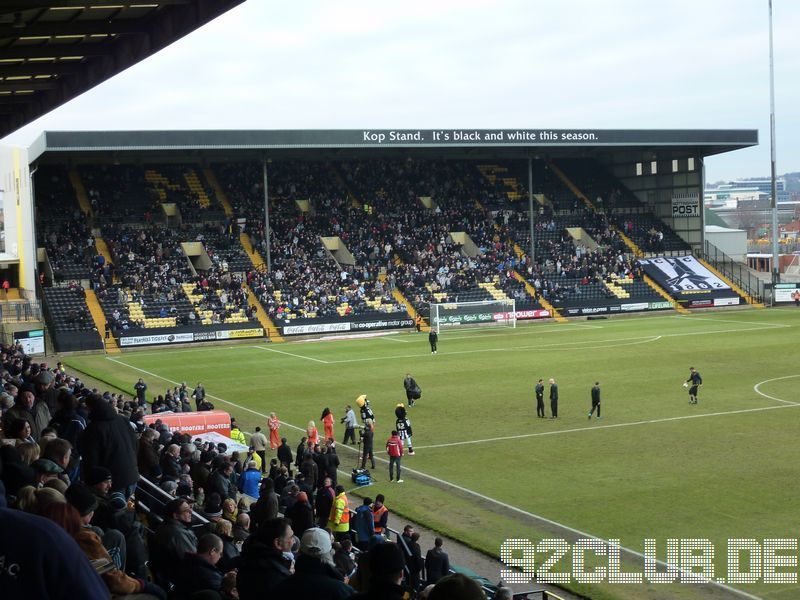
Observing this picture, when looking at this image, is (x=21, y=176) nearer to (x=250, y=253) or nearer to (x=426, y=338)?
(x=250, y=253)

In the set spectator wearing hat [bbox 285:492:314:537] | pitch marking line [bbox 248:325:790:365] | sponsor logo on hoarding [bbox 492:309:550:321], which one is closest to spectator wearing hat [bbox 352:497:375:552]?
spectator wearing hat [bbox 285:492:314:537]

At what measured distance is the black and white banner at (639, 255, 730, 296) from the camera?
7138 centimetres

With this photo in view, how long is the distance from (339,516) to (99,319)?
4424 cm

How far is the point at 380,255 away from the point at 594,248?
17.7 metres

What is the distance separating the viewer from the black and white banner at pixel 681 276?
234 feet

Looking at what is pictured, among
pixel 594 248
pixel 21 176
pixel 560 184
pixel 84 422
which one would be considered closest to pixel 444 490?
pixel 84 422

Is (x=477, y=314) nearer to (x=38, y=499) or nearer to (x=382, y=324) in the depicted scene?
(x=382, y=324)

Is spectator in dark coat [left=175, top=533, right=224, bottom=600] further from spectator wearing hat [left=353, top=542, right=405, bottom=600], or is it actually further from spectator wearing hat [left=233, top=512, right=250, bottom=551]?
spectator wearing hat [left=233, top=512, right=250, bottom=551]

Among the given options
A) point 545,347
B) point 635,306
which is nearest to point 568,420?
point 545,347

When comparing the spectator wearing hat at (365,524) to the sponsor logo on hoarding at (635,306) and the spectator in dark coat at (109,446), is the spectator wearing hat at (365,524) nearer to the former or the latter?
the spectator in dark coat at (109,446)

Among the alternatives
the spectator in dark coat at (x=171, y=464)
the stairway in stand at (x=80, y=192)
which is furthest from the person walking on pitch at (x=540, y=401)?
the stairway in stand at (x=80, y=192)

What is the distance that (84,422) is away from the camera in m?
13.0

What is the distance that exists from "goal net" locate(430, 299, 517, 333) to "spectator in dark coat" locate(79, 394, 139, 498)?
2072 inches

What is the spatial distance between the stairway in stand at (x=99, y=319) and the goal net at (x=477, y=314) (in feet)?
65.7
